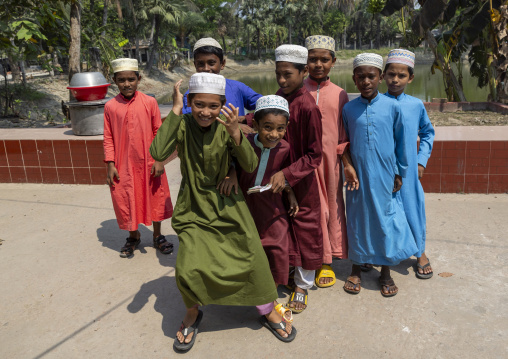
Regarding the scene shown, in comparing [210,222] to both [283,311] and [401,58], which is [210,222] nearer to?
[283,311]

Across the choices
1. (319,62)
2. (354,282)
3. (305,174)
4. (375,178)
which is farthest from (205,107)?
(354,282)

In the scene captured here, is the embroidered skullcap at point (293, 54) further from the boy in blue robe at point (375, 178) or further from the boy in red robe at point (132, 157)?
the boy in red robe at point (132, 157)

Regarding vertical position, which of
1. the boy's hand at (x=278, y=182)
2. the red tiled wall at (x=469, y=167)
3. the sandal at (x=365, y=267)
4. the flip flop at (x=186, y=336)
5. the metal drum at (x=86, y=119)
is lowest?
the sandal at (x=365, y=267)

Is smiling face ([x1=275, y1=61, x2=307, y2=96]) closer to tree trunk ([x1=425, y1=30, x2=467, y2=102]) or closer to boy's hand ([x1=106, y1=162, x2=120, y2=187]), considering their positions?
boy's hand ([x1=106, y1=162, x2=120, y2=187])

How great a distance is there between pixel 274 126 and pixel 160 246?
1.77m

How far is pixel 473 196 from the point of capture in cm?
454

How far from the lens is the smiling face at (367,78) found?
2.69m

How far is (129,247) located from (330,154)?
6.17 ft

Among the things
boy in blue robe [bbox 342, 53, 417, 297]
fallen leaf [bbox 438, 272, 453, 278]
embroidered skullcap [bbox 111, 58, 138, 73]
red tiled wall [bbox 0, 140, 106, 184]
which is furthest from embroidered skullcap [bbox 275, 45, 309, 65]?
red tiled wall [bbox 0, 140, 106, 184]

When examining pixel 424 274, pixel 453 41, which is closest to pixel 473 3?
pixel 453 41

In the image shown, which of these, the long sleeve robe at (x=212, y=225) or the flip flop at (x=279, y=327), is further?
the flip flop at (x=279, y=327)

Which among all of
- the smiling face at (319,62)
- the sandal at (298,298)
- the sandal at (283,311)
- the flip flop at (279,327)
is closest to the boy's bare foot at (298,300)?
the sandal at (298,298)

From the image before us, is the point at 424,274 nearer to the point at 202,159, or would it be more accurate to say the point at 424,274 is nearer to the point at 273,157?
the point at 273,157

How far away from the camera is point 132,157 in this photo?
11.3 ft
